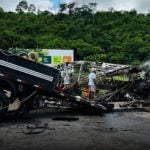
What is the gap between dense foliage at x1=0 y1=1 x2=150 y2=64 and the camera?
2272 inches

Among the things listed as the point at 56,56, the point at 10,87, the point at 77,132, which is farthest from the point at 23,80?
the point at 56,56

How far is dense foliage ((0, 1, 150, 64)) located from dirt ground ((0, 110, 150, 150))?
125 ft

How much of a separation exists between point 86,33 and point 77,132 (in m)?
61.1

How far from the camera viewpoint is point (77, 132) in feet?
39.5

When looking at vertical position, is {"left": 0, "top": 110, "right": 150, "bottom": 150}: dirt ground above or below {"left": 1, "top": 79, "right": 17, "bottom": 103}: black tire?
below

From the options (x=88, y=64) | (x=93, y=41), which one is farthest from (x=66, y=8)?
(x=88, y=64)

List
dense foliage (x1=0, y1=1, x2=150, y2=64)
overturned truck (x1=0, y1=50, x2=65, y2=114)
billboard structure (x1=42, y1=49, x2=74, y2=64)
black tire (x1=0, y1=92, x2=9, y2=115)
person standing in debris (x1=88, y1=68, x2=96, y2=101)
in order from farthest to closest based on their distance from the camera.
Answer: dense foliage (x1=0, y1=1, x2=150, y2=64) < billboard structure (x1=42, y1=49, x2=74, y2=64) < person standing in debris (x1=88, y1=68, x2=96, y2=101) < overturned truck (x1=0, y1=50, x2=65, y2=114) < black tire (x1=0, y1=92, x2=9, y2=115)

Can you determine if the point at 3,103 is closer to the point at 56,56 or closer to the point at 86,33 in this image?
the point at 56,56

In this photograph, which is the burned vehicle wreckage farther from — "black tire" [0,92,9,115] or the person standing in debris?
the person standing in debris

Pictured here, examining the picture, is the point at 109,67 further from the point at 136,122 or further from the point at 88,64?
the point at 136,122

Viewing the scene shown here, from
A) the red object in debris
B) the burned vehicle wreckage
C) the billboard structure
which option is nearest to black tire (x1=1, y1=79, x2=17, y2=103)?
the burned vehicle wreckage

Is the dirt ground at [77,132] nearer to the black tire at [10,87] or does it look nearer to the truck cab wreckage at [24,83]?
the truck cab wreckage at [24,83]

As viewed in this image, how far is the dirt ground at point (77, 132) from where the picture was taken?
395 inches

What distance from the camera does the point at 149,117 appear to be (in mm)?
15945
